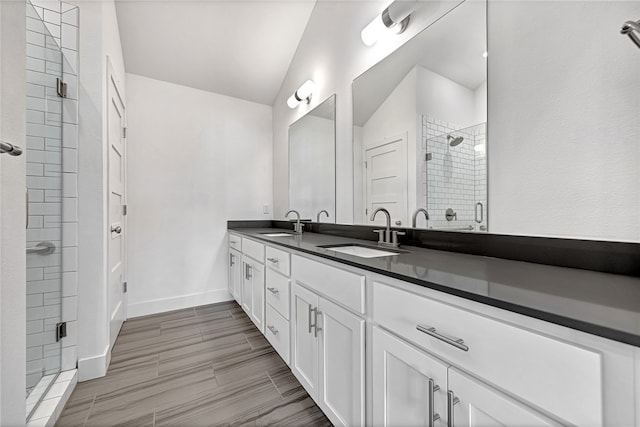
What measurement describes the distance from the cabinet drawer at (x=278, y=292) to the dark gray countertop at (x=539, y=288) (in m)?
0.61

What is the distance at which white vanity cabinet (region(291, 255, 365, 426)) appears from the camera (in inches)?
40.3

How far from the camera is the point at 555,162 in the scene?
97 centimetres

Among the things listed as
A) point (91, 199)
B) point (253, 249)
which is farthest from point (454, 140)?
point (91, 199)

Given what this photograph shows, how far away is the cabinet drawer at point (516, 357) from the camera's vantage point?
1.58ft

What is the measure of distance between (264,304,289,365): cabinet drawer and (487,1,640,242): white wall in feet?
4.01

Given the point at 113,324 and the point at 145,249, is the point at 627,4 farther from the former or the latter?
the point at 145,249

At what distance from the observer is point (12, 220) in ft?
2.73

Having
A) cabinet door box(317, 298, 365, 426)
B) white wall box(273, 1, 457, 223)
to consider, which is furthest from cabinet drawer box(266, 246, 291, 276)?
white wall box(273, 1, 457, 223)

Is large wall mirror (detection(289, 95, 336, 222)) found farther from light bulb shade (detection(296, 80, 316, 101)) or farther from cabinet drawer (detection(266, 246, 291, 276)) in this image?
cabinet drawer (detection(266, 246, 291, 276))

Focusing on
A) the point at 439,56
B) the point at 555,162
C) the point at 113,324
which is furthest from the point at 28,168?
the point at 555,162

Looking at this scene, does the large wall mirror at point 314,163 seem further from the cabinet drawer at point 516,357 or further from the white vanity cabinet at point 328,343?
the cabinet drawer at point 516,357

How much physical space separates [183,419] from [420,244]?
1.46m

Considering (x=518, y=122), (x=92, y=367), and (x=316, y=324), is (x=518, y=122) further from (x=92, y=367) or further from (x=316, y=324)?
(x=92, y=367)

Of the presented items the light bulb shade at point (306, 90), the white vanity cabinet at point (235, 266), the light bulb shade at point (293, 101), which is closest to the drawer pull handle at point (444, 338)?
the white vanity cabinet at point (235, 266)
